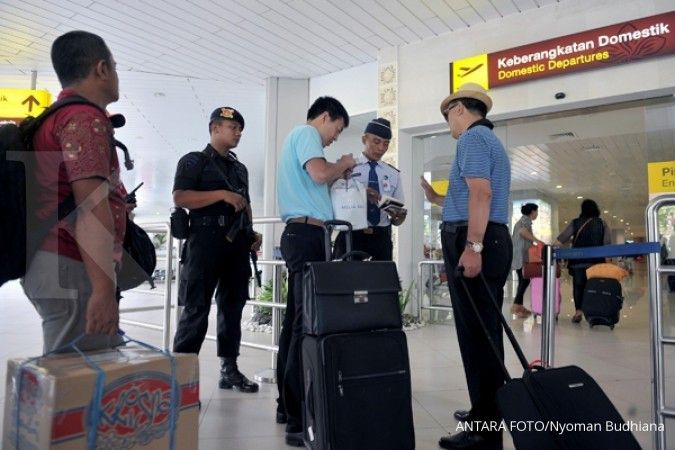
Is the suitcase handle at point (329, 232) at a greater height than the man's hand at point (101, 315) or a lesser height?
greater

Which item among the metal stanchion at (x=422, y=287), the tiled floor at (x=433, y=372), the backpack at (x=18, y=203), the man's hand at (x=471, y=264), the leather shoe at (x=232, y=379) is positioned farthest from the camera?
the metal stanchion at (x=422, y=287)

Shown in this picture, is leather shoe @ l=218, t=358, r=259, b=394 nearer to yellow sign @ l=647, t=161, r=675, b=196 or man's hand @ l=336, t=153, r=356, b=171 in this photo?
man's hand @ l=336, t=153, r=356, b=171

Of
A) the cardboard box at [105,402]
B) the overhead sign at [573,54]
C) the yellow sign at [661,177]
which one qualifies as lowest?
the cardboard box at [105,402]

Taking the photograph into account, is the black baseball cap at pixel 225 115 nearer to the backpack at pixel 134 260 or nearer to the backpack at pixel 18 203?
→ the backpack at pixel 134 260

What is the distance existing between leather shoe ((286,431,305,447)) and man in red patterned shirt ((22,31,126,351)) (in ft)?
3.42

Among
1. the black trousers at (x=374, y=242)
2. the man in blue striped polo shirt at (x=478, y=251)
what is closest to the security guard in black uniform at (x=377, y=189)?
the black trousers at (x=374, y=242)

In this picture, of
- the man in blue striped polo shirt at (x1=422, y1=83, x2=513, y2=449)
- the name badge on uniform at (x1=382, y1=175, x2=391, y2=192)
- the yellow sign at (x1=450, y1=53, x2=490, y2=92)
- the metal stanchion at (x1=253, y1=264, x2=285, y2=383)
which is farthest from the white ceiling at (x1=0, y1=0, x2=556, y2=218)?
the man in blue striped polo shirt at (x1=422, y1=83, x2=513, y2=449)

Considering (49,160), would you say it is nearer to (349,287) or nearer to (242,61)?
(349,287)

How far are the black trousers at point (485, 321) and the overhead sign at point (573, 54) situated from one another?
3886 millimetres

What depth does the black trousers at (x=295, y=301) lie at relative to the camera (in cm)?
201

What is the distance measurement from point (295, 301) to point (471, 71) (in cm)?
463

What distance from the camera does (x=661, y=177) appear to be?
487 centimetres

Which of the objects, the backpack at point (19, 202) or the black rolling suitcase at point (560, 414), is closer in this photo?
the backpack at point (19, 202)

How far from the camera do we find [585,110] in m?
5.32
